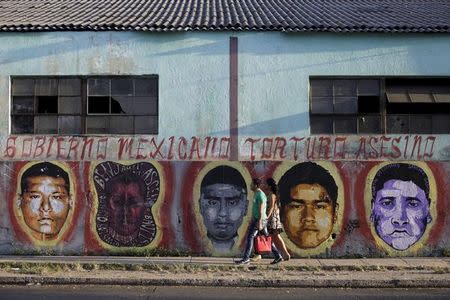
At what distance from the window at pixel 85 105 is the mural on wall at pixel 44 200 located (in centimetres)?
88

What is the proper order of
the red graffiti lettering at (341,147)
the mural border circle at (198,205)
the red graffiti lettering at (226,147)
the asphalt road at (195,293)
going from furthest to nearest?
the red graffiti lettering at (341,147) → the red graffiti lettering at (226,147) → the mural border circle at (198,205) → the asphalt road at (195,293)

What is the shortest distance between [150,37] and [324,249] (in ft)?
18.7

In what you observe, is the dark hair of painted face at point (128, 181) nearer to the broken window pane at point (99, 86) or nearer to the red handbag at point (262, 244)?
the broken window pane at point (99, 86)

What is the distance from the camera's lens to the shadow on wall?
11.6 meters

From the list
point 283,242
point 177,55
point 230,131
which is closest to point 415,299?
point 283,242

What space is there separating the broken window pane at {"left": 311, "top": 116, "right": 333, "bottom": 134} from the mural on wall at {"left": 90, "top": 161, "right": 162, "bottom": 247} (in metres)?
3.42

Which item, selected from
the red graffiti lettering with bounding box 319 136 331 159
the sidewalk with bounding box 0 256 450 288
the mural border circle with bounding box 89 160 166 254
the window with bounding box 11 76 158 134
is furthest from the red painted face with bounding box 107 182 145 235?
the red graffiti lettering with bounding box 319 136 331 159

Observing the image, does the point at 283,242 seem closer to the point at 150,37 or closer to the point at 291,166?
the point at 291,166

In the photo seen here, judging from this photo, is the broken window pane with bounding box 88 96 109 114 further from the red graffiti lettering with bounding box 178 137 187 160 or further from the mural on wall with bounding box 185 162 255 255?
the mural on wall with bounding box 185 162 255 255

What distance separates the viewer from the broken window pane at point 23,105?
1192 centimetres

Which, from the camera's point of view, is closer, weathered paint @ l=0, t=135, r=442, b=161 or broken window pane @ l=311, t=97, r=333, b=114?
weathered paint @ l=0, t=135, r=442, b=161

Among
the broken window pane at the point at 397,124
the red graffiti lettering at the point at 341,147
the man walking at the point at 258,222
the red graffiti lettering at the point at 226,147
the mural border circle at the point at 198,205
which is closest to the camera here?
the man walking at the point at 258,222

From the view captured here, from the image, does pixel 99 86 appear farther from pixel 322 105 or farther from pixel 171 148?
pixel 322 105

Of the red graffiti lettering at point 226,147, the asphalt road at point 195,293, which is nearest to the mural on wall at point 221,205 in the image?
the red graffiti lettering at point 226,147
